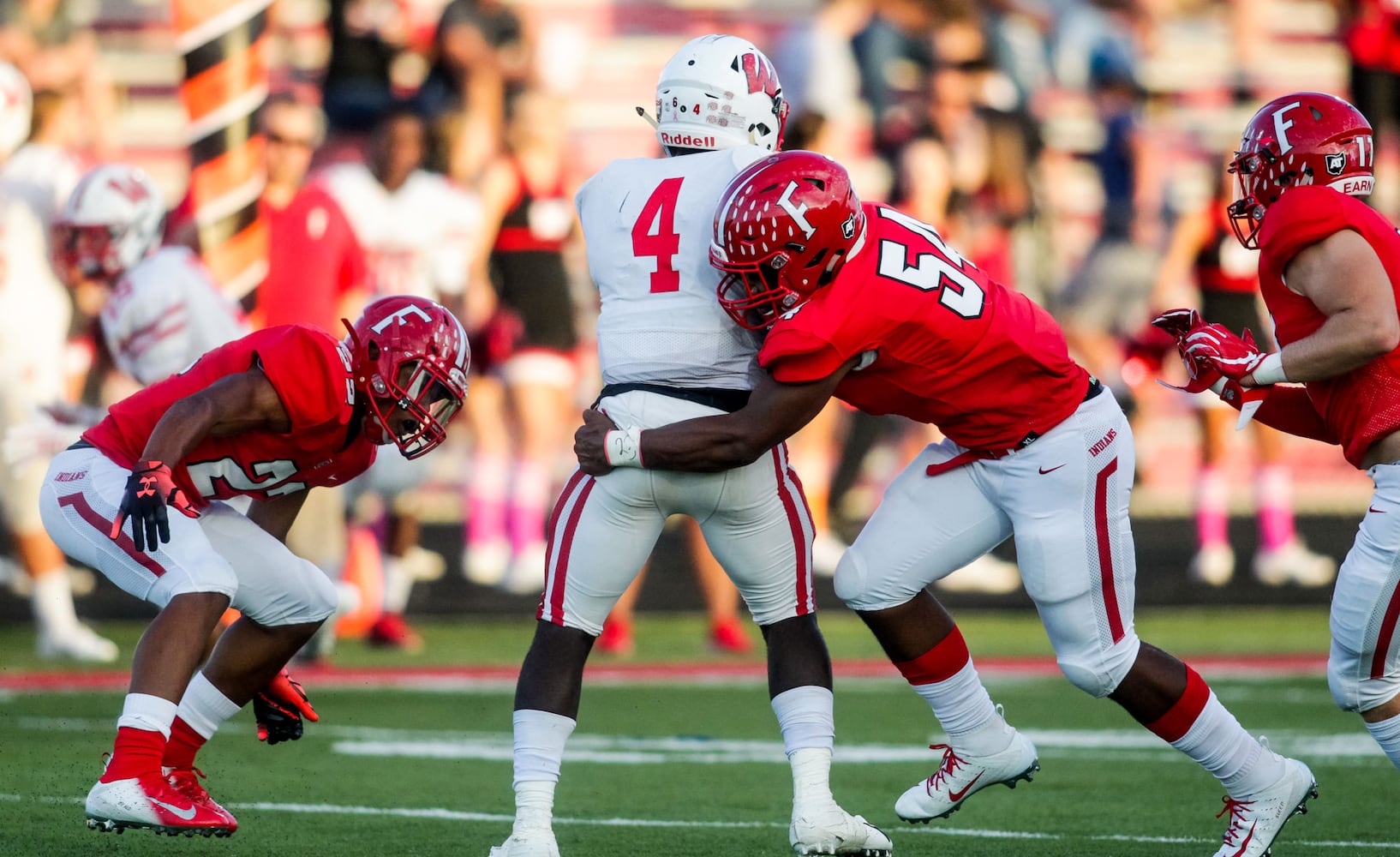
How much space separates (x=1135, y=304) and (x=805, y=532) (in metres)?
8.14

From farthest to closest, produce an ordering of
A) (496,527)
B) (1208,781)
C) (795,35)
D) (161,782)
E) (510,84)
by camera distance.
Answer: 1. (795,35)
2. (510,84)
3. (496,527)
4. (1208,781)
5. (161,782)

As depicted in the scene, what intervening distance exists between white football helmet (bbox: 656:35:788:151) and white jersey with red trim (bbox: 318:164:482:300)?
5.77 metres

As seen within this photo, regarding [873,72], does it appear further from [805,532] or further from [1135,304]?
[805,532]

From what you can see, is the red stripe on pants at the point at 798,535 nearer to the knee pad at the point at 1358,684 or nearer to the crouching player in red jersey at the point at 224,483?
the crouching player in red jersey at the point at 224,483

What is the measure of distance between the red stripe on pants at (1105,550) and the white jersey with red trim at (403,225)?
6246mm

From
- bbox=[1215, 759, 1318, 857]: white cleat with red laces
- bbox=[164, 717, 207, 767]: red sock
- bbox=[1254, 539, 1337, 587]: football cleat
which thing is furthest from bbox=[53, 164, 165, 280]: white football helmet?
bbox=[1254, 539, 1337, 587]: football cleat

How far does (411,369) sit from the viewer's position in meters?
4.65

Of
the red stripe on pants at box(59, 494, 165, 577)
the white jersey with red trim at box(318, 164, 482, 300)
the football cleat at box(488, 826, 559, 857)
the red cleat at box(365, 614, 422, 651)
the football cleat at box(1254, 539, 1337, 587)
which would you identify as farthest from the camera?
the football cleat at box(1254, 539, 1337, 587)

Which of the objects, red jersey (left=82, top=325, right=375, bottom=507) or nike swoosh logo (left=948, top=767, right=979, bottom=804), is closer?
red jersey (left=82, top=325, right=375, bottom=507)

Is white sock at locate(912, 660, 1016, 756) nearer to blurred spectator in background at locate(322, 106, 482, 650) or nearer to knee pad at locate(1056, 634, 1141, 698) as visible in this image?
knee pad at locate(1056, 634, 1141, 698)

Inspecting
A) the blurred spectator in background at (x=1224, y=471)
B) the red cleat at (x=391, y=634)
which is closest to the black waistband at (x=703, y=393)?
the red cleat at (x=391, y=634)

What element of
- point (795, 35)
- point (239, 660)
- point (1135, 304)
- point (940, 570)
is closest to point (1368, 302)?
point (940, 570)

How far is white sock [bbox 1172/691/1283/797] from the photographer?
4500mm

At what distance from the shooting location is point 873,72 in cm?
1312
